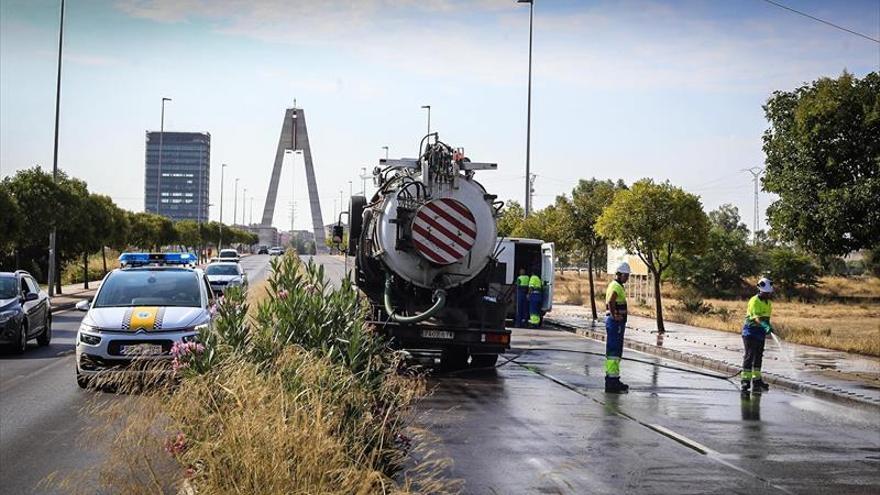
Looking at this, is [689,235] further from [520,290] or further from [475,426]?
[475,426]

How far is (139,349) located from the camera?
13.6 metres

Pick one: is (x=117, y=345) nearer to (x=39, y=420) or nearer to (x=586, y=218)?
(x=39, y=420)

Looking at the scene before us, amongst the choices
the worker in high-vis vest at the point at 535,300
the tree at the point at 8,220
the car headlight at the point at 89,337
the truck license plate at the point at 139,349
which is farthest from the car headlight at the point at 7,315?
the worker in high-vis vest at the point at 535,300

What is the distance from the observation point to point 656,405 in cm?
1373

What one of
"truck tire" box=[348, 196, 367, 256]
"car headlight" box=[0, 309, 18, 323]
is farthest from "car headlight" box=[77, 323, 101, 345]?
"car headlight" box=[0, 309, 18, 323]

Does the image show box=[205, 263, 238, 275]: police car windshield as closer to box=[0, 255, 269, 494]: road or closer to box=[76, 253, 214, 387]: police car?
box=[0, 255, 269, 494]: road

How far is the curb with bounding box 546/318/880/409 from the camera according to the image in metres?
14.8

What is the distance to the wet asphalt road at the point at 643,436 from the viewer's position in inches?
343

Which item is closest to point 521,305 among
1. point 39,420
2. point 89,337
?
point 89,337

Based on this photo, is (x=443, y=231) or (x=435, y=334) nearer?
(x=443, y=231)

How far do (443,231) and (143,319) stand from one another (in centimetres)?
492

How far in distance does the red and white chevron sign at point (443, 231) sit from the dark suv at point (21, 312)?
26.8 ft

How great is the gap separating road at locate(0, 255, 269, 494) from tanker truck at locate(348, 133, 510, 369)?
5.07 m

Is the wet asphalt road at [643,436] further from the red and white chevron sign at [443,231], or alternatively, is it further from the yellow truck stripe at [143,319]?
the yellow truck stripe at [143,319]
